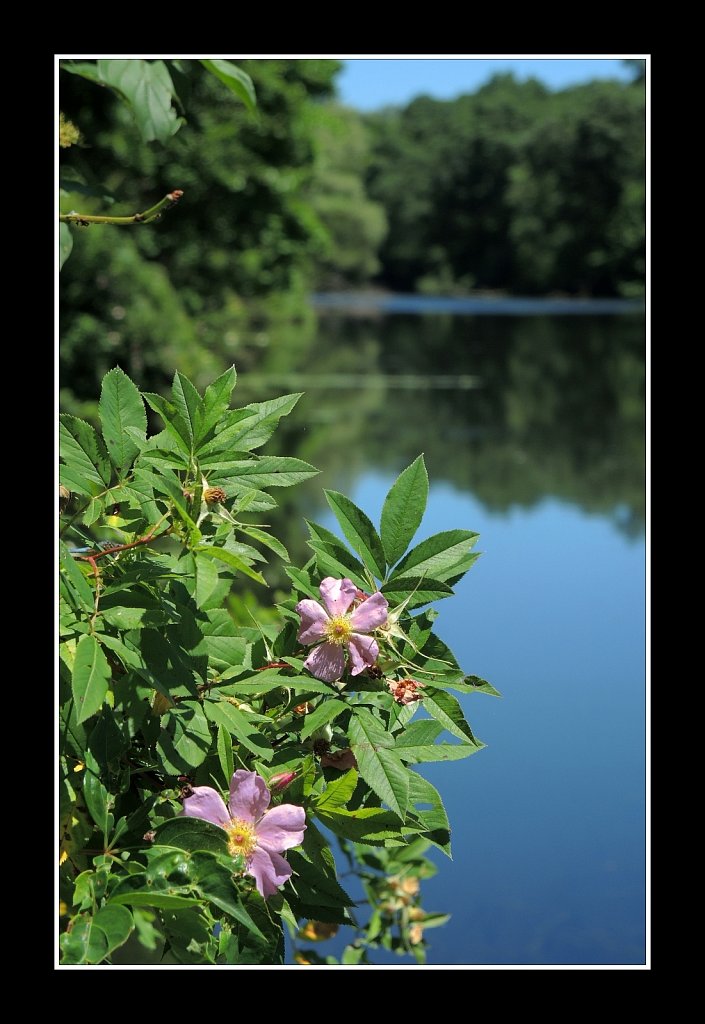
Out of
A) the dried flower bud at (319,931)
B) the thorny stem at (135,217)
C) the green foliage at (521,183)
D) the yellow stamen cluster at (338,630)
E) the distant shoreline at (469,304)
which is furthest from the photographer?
the distant shoreline at (469,304)

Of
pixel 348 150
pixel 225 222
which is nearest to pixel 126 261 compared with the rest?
pixel 225 222

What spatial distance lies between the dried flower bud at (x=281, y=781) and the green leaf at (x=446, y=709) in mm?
121

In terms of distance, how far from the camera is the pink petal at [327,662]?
903 mm

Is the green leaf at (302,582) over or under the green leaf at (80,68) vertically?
under

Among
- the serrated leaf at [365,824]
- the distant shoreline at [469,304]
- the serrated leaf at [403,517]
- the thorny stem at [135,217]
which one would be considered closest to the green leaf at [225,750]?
the serrated leaf at [365,824]

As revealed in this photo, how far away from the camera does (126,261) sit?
10094 mm

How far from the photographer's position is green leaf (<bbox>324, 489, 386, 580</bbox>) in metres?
0.97

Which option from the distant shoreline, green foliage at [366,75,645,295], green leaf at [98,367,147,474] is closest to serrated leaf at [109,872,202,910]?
green leaf at [98,367,147,474]

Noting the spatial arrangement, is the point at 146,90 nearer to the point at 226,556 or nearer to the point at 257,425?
the point at 257,425

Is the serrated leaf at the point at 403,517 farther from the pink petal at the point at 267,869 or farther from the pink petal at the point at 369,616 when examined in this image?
the pink petal at the point at 267,869

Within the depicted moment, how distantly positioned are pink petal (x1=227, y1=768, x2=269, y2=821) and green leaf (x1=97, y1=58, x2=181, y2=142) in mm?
618

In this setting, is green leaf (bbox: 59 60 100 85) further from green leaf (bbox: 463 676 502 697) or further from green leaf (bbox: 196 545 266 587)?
green leaf (bbox: 463 676 502 697)

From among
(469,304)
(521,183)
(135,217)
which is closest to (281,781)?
(135,217)

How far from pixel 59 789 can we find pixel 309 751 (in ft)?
0.65
